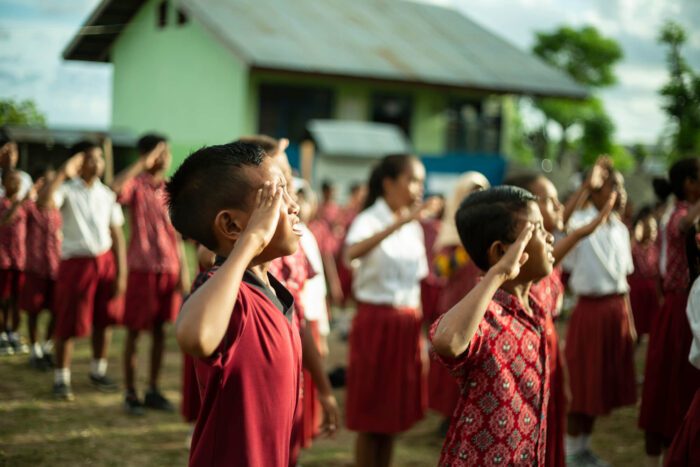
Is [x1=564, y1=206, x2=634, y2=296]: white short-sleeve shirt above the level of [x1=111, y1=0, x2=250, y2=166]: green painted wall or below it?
below

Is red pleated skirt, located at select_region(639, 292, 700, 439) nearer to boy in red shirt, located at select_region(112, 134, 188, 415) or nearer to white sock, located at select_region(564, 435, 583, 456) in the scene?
white sock, located at select_region(564, 435, 583, 456)

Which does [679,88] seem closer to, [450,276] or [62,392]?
[450,276]

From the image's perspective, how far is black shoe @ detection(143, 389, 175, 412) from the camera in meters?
6.00

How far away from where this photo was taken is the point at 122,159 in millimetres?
20500

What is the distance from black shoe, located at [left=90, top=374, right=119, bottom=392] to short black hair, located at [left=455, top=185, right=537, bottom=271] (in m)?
4.45

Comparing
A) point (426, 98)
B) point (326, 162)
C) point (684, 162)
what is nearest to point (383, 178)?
point (684, 162)

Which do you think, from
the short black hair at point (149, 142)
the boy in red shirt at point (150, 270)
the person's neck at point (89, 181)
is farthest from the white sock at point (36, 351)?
the short black hair at point (149, 142)

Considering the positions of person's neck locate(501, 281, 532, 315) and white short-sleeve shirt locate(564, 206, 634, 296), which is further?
white short-sleeve shirt locate(564, 206, 634, 296)

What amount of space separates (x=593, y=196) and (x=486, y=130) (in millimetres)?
17880

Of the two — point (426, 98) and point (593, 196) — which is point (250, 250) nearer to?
point (593, 196)

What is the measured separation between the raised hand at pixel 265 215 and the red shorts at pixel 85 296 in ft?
15.0

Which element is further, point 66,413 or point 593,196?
point 66,413

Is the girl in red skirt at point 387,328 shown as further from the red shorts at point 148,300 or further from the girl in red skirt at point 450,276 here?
the red shorts at point 148,300

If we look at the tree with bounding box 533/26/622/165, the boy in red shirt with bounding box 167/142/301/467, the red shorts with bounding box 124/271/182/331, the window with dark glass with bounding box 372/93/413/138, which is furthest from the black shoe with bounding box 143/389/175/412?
the tree with bounding box 533/26/622/165
